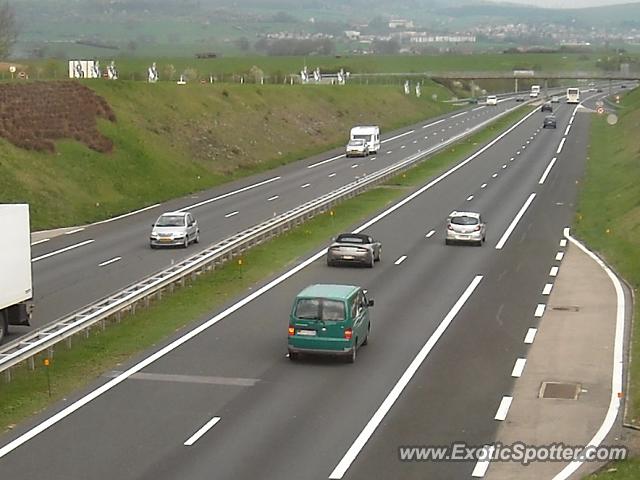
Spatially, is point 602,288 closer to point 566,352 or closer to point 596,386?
point 566,352

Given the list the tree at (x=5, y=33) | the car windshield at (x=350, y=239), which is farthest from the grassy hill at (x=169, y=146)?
the tree at (x=5, y=33)

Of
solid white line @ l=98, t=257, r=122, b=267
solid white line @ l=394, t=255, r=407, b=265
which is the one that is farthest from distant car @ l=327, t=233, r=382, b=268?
solid white line @ l=98, t=257, r=122, b=267

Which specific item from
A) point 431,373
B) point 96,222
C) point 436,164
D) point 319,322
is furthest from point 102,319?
point 436,164

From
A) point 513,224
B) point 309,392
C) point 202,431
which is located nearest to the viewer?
point 202,431

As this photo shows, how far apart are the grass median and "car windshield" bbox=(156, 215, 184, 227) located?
378 centimetres

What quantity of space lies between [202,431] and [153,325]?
33.4 ft

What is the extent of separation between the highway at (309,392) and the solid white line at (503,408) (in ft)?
0.41

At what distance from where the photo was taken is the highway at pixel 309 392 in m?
19.8

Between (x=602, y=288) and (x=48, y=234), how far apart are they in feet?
86.0

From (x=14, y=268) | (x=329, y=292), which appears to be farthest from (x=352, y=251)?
(x=14, y=268)

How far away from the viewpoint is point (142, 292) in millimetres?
33031

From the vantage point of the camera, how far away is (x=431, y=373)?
86.1 ft

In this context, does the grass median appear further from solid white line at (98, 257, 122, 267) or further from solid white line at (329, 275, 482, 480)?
solid white line at (329, 275, 482, 480)

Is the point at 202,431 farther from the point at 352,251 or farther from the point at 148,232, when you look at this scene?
the point at 148,232
